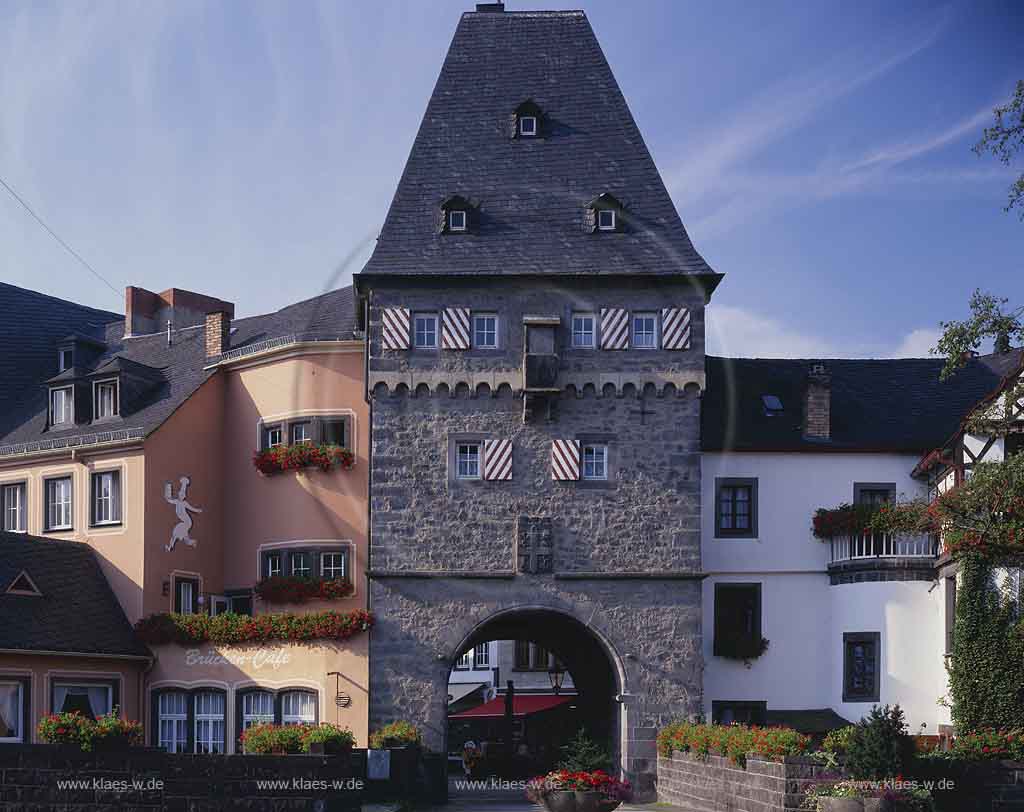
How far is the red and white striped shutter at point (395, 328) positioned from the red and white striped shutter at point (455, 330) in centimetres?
80

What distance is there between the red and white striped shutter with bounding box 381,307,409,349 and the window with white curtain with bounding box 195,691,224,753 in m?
8.31

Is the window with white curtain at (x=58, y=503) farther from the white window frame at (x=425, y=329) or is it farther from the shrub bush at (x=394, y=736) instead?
the shrub bush at (x=394, y=736)

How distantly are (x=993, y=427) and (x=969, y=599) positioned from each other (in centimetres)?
576

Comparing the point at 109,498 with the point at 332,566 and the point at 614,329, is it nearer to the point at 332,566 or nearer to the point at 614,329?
the point at 332,566

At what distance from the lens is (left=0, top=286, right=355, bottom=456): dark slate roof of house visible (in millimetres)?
38875

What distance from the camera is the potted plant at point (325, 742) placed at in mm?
26672

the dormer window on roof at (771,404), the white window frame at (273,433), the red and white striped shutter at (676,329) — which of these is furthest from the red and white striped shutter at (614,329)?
the white window frame at (273,433)

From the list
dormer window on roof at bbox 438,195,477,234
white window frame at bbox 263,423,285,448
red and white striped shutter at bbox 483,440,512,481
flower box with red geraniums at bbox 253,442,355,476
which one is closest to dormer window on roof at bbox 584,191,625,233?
dormer window on roof at bbox 438,195,477,234

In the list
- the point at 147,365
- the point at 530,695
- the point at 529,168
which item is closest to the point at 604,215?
the point at 529,168

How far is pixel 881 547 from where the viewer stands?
3653 centimetres

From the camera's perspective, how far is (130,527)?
122 feet

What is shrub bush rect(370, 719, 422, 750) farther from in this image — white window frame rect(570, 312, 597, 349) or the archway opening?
white window frame rect(570, 312, 597, 349)

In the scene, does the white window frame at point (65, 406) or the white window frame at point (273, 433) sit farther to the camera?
the white window frame at point (65, 406)

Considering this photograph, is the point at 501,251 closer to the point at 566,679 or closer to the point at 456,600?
the point at 456,600
